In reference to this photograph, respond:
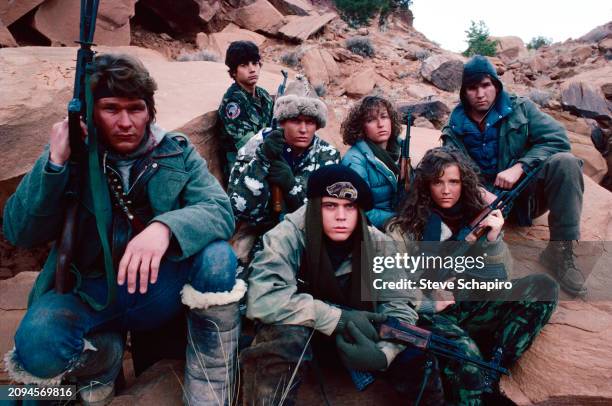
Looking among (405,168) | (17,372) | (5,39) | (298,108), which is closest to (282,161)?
(298,108)

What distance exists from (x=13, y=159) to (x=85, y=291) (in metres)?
2.41

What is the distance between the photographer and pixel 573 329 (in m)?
3.16

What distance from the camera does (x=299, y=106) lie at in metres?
3.64

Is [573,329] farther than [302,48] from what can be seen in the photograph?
No

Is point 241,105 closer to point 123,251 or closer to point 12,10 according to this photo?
point 123,251

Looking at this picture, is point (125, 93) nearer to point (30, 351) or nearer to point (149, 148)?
point (149, 148)

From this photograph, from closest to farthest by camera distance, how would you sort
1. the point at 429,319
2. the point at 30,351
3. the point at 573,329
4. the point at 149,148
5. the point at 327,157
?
the point at 30,351
the point at 149,148
the point at 429,319
the point at 573,329
the point at 327,157

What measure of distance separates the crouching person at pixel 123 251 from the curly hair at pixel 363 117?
2.12 m

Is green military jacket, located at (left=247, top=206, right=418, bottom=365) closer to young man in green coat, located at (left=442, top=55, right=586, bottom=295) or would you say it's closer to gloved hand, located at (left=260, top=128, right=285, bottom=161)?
gloved hand, located at (left=260, top=128, right=285, bottom=161)

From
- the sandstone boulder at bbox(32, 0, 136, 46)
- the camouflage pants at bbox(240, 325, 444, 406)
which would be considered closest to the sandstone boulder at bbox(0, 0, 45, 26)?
the sandstone boulder at bbox(32, 0, 136, 46)

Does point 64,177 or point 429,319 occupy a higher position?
point 64,177

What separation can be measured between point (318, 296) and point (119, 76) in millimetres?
1629

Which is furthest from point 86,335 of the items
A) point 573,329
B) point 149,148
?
point 573,329

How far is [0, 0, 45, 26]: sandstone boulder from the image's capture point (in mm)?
9430
